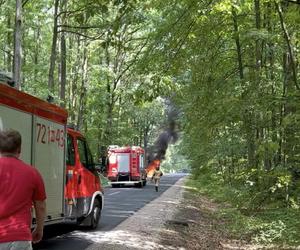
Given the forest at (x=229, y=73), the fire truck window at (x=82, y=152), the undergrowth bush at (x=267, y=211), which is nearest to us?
the forest at (x=229, y=73)

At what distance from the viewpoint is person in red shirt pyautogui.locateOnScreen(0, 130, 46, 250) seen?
4.47m

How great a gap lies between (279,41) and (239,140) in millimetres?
7932

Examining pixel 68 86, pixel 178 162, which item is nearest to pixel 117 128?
pixel 68 86

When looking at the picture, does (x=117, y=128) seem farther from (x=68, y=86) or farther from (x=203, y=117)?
(x=203, y=117)

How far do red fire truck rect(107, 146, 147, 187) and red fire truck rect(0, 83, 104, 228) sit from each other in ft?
81.3

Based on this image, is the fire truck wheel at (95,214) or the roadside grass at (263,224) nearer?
the roadside grass at (263,224)

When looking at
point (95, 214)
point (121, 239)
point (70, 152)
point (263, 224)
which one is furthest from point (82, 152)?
point (263, 224)

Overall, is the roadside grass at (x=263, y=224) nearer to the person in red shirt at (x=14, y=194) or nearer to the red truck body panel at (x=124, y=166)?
the person in red shirt at (x=14, y=194)

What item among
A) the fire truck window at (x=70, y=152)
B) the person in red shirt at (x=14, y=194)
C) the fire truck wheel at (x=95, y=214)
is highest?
the fire truck window at (x=70, y=152)

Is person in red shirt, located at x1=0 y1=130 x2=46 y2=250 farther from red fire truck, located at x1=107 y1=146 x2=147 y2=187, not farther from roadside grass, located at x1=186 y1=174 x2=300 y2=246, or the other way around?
red fire truck, located at x1=107 y1=146 x2=147 y2=187

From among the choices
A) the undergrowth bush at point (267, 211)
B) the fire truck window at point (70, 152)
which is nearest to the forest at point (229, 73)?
the undergrowth bush at point (267, 211)

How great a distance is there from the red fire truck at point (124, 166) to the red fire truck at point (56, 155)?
24793 millimetres

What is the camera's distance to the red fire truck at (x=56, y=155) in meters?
8.90

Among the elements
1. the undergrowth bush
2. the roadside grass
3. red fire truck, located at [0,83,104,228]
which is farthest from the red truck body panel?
red fire truck, located at [0,83,104,228]
